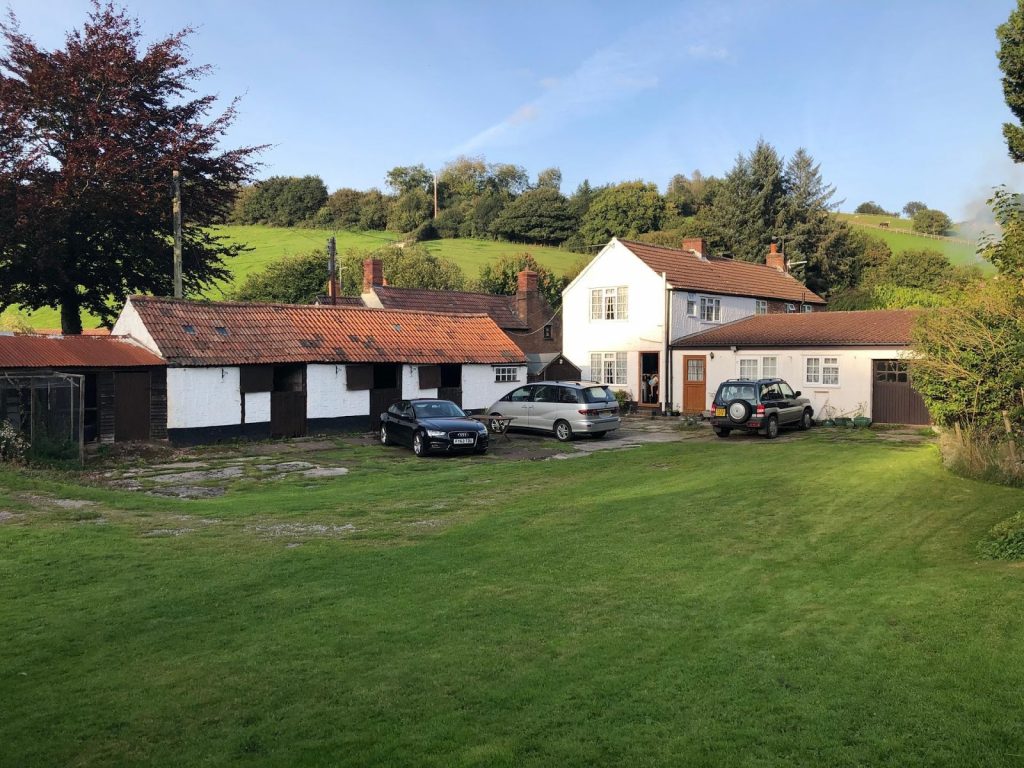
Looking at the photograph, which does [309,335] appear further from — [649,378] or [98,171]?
[649,378]

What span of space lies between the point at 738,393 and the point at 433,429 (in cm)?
1042

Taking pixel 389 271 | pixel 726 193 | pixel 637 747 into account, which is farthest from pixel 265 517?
pixel 726 193

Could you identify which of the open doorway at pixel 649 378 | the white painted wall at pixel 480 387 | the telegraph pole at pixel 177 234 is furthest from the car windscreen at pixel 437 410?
the open doorway at pixel 649 378

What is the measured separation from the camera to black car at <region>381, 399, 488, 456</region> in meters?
20.4

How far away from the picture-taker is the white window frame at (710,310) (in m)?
35.2

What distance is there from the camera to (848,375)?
28.5m

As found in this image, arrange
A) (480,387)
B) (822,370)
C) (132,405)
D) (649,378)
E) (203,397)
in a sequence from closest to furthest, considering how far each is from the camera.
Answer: (132,405), (203,397), (822,370), (480,387), (649,378)

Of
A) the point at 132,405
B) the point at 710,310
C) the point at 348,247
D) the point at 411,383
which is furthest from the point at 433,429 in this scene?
the point at 348,247

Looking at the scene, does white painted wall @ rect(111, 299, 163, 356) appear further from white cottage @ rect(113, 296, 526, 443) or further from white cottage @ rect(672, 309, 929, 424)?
white cottage @ rect(672, 309, 929, 424)

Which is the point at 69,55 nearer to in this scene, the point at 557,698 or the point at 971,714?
the point at 557,698

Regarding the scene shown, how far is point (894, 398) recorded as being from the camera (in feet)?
90.5

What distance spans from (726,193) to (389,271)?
104 ft

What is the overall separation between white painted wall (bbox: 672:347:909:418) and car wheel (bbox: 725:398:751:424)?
696cm

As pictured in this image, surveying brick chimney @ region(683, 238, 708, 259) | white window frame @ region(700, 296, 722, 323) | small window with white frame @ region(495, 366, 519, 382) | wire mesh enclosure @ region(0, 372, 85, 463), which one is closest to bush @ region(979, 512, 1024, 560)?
wire mesh enclosure @ region(0, 372, 85, 463)
